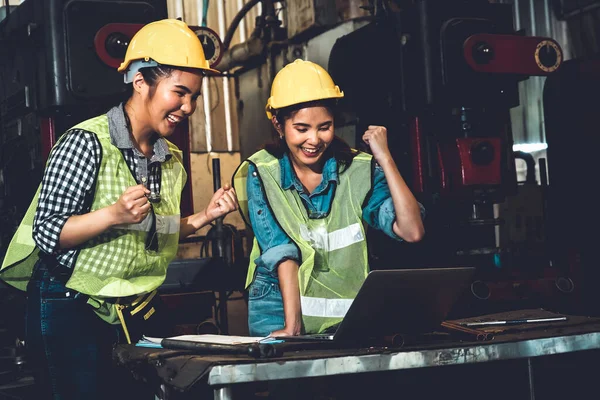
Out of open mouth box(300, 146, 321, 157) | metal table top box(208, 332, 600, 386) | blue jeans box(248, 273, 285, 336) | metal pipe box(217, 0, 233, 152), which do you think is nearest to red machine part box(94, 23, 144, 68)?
open mouth box(300, 146, 321, 157)

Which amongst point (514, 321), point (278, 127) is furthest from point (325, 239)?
point (514, 321)

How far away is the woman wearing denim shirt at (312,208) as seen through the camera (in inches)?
88.6

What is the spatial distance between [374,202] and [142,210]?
2.64ft

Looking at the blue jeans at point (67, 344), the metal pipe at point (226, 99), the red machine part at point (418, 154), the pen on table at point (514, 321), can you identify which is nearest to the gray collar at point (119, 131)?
the blue jeans at point (67, 344)

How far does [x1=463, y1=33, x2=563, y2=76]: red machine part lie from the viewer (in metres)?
3.11

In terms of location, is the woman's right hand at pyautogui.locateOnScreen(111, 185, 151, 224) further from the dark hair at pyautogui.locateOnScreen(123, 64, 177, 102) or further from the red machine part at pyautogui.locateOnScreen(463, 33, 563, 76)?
the red machine part at pyautogui.locateOnScreen(463, 33, 563, 76)

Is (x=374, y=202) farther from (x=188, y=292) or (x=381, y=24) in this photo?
(x=381, y=24)

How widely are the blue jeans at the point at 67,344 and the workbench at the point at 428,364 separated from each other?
14 cm

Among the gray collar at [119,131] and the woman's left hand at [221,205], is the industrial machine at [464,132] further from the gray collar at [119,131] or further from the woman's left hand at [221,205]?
the gray collar at [119,131]

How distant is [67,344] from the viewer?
1.92 metres

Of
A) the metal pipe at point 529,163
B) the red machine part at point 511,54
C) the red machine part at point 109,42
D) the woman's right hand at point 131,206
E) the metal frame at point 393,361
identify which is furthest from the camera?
the metal pipe at point 529,163

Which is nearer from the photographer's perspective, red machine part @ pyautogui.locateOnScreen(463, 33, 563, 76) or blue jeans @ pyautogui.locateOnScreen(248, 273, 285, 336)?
blue jeans @ pyautogui.locateOnScreen(248, 273, 285, 336)

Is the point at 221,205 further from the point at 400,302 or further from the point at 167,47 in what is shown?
the point at 400,302

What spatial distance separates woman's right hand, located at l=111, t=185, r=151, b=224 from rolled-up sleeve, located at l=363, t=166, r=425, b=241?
0.78 m
